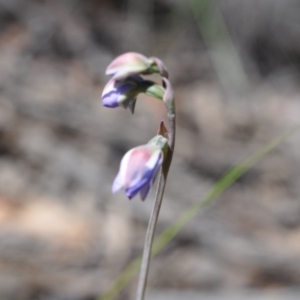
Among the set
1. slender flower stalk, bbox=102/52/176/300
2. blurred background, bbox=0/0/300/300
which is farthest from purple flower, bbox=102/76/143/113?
blurred background, bbox=0/0/300/300

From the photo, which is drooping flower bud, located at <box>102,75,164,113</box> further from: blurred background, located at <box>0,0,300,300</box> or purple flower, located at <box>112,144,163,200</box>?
blurred background, located at <box>0,0,300,300</box>

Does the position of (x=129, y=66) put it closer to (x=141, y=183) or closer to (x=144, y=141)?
(x=141, y=183)

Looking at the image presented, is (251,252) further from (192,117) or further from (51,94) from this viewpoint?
(51,94)

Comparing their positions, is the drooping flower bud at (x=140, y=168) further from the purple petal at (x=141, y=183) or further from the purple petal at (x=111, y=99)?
the purple petal at (x=111, y=99)

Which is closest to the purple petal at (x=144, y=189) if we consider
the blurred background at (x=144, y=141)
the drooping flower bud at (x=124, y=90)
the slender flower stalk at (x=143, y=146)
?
the slender flower stalk at (x=143, y=146)

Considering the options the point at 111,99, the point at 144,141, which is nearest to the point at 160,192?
the point at 111,99

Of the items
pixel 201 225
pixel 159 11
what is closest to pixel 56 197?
pixel 201 225
